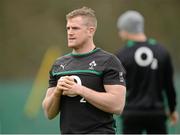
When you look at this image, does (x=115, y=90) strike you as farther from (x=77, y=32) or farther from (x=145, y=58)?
(x=145, y=58)

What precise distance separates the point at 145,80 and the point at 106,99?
261 cm

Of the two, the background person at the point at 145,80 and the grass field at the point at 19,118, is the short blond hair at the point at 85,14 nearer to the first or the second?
the background person at the point at 145,80

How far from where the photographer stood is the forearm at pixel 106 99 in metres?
4.69

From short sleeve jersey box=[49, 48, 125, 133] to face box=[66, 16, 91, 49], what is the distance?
0.33ft

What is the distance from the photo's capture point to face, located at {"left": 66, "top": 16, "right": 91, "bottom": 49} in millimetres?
4871

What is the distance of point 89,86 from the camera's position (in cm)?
480

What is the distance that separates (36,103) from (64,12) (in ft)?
20.1

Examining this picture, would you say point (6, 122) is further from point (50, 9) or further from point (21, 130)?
point (50, 9)

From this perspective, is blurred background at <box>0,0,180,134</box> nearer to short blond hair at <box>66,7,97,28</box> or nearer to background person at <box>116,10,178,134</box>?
background person at <box>116,10,178,134</box>

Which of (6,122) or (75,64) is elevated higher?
(75,64)

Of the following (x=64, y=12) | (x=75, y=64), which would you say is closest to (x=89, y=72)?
(x=75, y=64)

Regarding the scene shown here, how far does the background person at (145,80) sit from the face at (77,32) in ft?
7.63

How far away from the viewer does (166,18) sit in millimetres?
18281

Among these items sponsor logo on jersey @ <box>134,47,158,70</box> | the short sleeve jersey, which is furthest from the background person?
the short sleeve jersey
